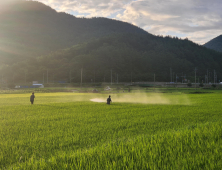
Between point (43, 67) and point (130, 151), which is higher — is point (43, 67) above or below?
above

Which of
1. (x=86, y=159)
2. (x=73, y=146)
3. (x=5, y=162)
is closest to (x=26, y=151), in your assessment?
(x=5, y=162)

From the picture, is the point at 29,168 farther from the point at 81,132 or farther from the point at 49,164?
the point at 81,132

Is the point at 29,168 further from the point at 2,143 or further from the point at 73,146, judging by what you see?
the point at 2,143

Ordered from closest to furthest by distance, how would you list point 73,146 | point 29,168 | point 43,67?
point 29,168 < point 73,146 < point 43,67

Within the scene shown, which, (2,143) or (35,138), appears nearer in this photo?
(2,143)

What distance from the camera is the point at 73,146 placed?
294 inches

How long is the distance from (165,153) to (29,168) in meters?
3.79

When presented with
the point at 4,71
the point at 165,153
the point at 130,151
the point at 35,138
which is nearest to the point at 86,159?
the point at 130,151

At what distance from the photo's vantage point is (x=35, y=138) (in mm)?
8695

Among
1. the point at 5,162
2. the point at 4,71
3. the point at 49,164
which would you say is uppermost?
the point at 4,71

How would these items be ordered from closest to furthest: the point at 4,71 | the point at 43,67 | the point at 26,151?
the point at 26,151
the point at 4,71
the point at 43,67

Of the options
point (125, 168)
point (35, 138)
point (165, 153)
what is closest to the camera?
point (125, 168)

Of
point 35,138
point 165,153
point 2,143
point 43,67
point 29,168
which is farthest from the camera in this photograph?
point 43,67

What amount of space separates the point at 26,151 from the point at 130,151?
4053 mm
